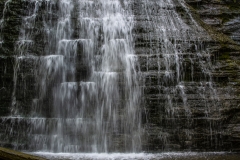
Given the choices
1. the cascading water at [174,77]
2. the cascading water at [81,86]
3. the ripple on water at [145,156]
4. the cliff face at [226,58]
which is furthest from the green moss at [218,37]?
the ripple on water at [145,156]

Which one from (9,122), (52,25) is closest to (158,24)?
(52,25)

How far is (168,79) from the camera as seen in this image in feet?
32.6

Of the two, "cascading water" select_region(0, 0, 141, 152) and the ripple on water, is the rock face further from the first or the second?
the ripple on water

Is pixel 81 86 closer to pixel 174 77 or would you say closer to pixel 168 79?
pixel 168 79

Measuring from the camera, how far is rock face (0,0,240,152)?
9.30 metres

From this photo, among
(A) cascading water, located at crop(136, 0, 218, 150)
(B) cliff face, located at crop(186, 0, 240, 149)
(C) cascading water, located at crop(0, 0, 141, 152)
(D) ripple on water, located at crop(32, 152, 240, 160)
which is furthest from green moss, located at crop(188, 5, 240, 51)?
(D) ripple on water, located at crop(32, 152, 240, 160)

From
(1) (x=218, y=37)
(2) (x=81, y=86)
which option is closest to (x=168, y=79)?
(1) (x=218, y=37)

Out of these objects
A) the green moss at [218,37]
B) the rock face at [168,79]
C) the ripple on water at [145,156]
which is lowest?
the ripple on water at [145,156]

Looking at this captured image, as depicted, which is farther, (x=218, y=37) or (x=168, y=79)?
(x=218, y=37)

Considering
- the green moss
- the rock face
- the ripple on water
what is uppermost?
the green moss

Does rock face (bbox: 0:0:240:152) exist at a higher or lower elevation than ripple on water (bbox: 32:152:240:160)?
higher

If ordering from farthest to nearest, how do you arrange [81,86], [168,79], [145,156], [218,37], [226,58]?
[218,37]
[226,58]
[168,79]
[81,86]
[145,156]

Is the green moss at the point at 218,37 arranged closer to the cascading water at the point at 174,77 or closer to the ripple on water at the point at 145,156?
the cascading water at the point at 174,77

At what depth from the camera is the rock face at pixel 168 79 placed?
30.5 feet
